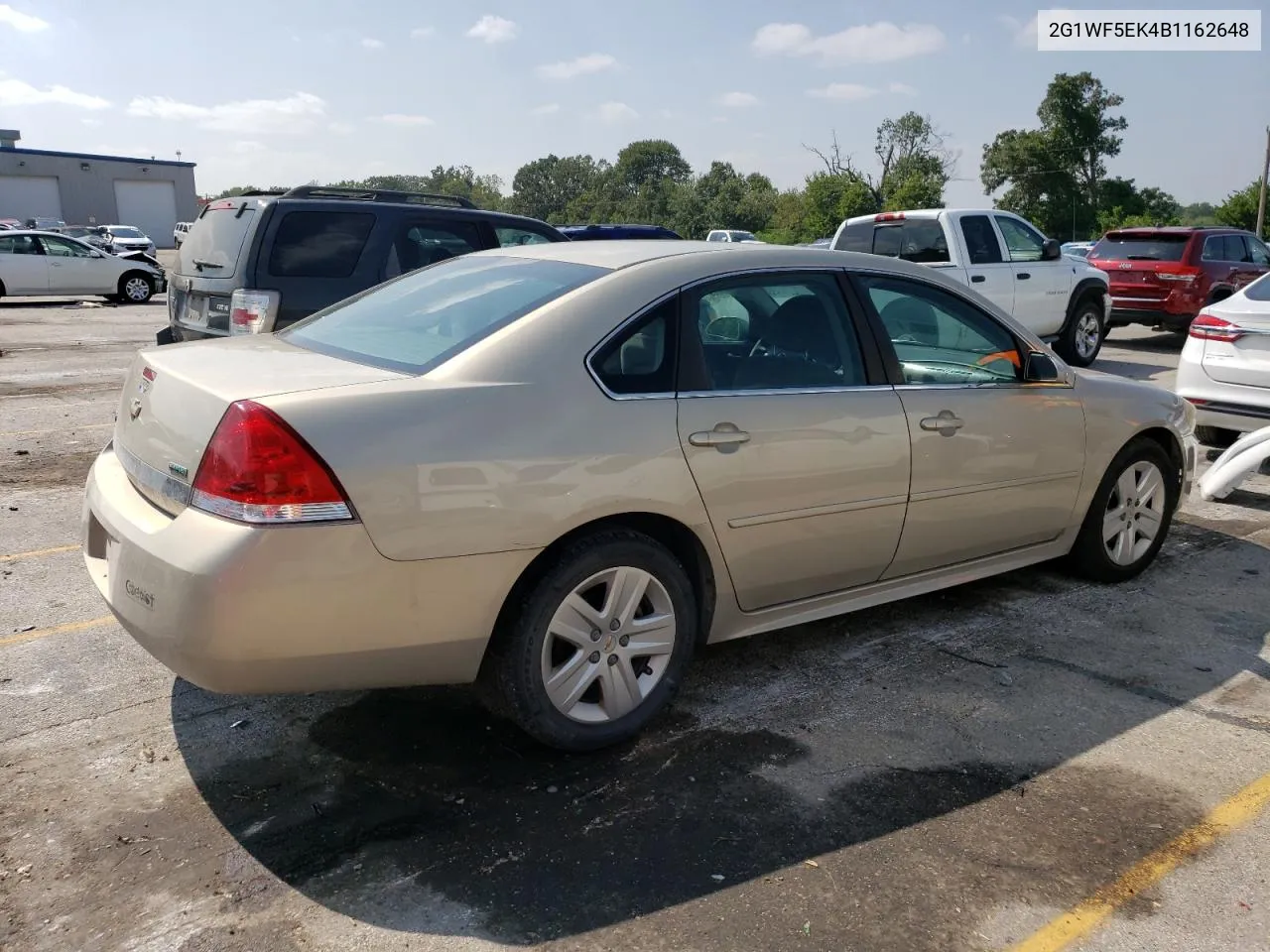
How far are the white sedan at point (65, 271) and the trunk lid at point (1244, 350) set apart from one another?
21336mm

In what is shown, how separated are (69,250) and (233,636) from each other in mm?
22598

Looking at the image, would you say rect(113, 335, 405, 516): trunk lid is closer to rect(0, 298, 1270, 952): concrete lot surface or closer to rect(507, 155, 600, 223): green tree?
rect(0, 298, 1270, 952): concrete lot surface

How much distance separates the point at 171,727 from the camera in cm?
362

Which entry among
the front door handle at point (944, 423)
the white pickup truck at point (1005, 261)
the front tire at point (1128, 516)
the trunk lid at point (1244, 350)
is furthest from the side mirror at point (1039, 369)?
the white pickup truck at point (1005, 261)

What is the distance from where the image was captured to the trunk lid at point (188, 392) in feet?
10.1

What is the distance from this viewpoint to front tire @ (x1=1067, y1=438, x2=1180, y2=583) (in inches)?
201

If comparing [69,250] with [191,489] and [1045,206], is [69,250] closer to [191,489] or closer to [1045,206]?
[191,489]

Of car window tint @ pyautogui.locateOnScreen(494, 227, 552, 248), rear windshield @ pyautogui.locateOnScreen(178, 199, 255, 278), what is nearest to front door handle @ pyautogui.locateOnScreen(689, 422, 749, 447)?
rear windshield @ pyautogui.locateOnScreen(178, 199, 255, 278)

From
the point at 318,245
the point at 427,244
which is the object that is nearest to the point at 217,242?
the point at 318,245

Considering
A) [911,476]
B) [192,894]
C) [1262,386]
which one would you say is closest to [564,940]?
[192,894]

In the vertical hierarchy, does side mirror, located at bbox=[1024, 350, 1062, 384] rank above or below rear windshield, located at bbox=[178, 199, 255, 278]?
below

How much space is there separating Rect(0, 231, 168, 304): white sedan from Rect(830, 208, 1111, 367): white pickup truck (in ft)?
55.1

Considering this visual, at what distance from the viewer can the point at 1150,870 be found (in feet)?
9.66

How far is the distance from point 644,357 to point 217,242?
562cm
